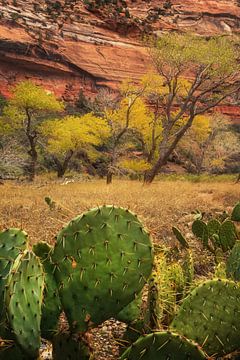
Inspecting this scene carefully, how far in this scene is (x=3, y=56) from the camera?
1762 inches

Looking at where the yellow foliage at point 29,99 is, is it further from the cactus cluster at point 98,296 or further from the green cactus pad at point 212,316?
the green cactus pad at point 212,316

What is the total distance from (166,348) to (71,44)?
50.0m

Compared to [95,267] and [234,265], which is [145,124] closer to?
[234,265]

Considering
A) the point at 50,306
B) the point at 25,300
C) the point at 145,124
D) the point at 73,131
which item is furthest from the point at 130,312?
the point at 145,124

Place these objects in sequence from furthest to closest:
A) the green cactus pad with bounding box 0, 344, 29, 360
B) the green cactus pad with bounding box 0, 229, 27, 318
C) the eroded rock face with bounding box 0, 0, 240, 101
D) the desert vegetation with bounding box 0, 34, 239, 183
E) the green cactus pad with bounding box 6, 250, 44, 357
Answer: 1. the eroded rock face with bounding box 0, 0, 240, 101
2. the desert vegetation with bounding box 0, 34, 239, 183
3. the green cactus pad with bounding box 0, 229, 27, 318
4. the green cactus pad with bounding box 0, 344, 29, 360
5. the green cactus pad with bounding box 6, 250, 44, 357

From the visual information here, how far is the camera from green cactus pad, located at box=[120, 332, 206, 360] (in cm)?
169

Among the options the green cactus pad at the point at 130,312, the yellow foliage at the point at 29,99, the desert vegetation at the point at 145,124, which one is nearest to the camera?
the green cactus pad at the point at 130,312

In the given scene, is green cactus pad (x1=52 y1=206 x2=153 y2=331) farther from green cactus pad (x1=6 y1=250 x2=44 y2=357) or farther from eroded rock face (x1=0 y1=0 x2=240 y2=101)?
eroded rock face (x1=0 y1=0 x2=240 y2=101)

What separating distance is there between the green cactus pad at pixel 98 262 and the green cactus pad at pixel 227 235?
2.93m

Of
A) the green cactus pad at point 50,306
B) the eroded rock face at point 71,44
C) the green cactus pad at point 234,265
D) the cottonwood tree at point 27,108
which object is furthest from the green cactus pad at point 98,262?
the eroded rock face at point 71,44

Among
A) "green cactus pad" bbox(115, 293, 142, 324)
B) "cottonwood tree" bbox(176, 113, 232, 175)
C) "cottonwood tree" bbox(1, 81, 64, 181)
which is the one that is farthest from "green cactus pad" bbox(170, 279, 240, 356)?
"cottonwood tree" bbox(176, 113, 232, 175)

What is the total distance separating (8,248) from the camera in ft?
7.01

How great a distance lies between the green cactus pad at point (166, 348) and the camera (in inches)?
66.4

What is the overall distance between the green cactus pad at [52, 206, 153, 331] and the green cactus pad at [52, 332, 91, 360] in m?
0.05
